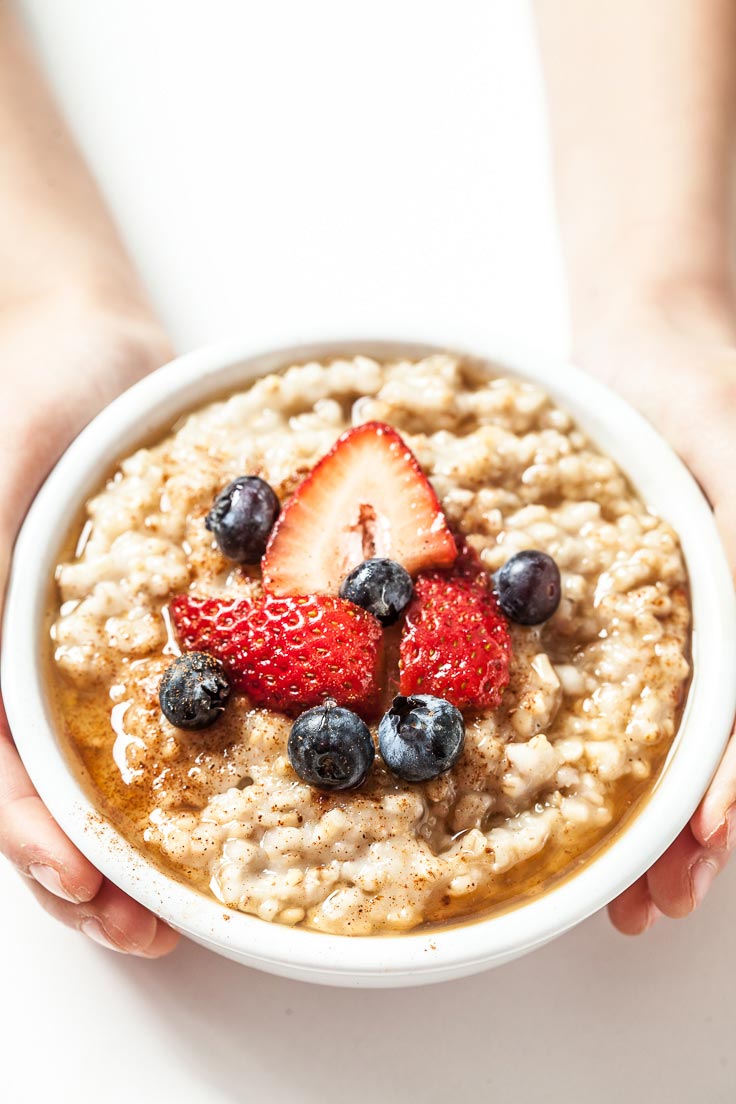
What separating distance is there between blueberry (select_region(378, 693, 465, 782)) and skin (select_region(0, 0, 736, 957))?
47cm

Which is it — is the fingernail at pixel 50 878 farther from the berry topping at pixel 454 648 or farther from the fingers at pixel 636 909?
the fingers at pixel 636 909

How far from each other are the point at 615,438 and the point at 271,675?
598mm

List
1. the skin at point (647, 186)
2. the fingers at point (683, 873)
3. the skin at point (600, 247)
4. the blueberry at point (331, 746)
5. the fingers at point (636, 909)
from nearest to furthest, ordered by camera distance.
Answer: the blueberry at point (331, 746) → the fingers at point (683, 873) → the fingers at point (636, 909) → the skin at point (600, 247) → the skin at point (647, 186)

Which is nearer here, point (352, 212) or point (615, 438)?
point (615, 438)

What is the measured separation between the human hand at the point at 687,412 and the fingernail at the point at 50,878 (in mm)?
740

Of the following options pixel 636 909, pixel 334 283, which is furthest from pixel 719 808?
pixel 334 283

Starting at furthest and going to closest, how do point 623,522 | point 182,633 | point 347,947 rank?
point 623,522 → point 182,633 → point 347,947

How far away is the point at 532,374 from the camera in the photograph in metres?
1.64

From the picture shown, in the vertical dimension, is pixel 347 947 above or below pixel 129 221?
below

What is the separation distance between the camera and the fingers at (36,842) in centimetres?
136

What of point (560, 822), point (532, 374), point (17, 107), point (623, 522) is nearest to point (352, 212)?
point (17, 107)

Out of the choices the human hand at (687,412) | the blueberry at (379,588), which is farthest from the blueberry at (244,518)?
the human hand at (687,412)

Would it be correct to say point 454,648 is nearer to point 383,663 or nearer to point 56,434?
point 383,663

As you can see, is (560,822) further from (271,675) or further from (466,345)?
(466,345)
